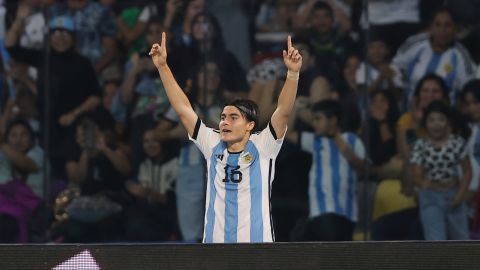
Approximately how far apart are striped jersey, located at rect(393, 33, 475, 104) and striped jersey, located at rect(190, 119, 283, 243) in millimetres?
4270

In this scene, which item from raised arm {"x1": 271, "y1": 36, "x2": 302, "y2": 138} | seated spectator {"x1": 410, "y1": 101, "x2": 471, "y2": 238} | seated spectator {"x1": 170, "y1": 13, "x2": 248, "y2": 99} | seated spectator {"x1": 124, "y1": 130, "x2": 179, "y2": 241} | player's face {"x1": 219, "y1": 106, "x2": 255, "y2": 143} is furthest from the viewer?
seated spectator {"x1": 124, "y1": 130, "x2": 179, "y2": 241}

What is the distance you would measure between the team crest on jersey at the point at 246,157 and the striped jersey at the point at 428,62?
433cm

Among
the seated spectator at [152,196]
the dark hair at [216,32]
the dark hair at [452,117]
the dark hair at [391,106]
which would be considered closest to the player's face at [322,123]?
the dark hair at [391,106]

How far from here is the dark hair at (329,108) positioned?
43.2ft

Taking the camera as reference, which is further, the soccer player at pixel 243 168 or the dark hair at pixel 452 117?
the dark hair at pixel 452 117

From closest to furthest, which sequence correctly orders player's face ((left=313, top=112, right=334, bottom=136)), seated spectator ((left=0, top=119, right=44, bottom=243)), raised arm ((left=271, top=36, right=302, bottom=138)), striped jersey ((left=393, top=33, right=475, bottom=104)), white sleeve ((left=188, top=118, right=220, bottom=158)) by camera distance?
raised arm ((left=271, top=36, right=302, bottom=138))
white sleeve ((left=188, top=118, right=220, bottom=158))
striped jersey ((left=393, top=33, right=475, bottom=104))
player's face ((left=313, top=112, right=334, bottom=136))
seated spectator ((left=0, top=119, right=44, bottom=243))

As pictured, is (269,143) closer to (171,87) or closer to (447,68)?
(171,87)

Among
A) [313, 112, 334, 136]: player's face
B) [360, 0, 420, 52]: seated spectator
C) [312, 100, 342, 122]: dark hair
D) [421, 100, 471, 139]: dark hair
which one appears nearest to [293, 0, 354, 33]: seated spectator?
[360, 0, 420, 52]: seated spectator

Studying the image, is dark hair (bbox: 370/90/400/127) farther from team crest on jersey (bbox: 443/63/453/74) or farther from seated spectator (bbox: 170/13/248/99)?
seated spectator (bbox: 170/13/248/99)

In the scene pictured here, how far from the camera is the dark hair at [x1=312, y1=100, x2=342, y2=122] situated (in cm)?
1318

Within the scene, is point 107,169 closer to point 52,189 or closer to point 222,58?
point 52,189

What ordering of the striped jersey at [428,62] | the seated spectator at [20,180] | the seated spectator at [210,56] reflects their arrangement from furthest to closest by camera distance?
1. the seated spectator at [20,180]
2. the seated spectator at [210,56]
3. the striped jersey at [428,62]

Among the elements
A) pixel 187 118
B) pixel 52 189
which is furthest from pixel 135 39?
pixel 187 118

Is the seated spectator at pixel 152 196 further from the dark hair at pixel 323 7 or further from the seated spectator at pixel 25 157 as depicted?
the dark hair at pixel 323 7
